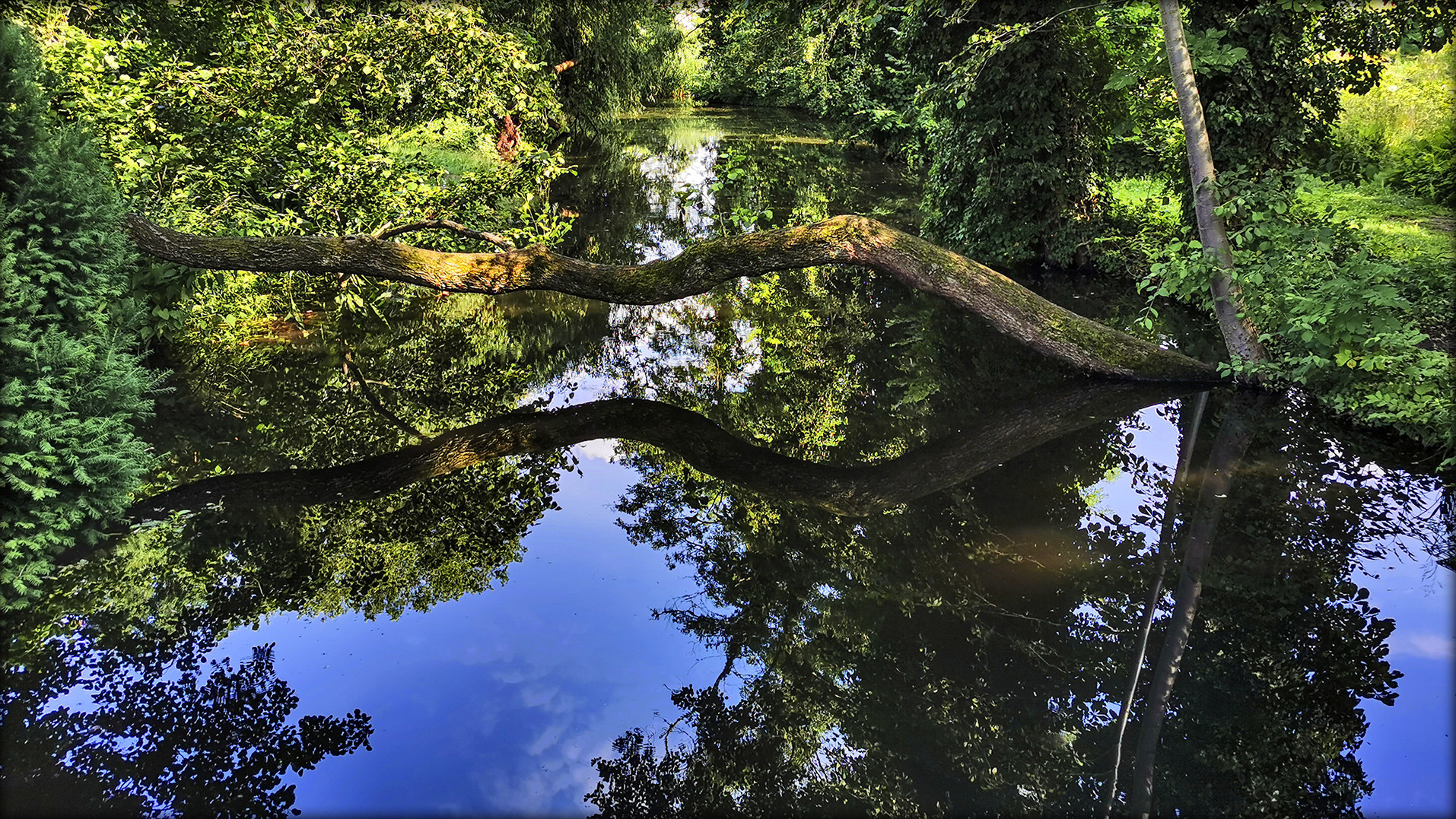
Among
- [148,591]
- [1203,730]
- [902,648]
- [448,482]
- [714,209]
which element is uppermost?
[714,209]

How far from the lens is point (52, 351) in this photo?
443 cm

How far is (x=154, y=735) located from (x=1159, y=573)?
183 inches

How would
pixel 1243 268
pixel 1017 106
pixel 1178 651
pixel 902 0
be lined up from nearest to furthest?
1. pixel 1178 651
2. pixel 1243 268
3. pixel 1017 106
4. pixel 902 0

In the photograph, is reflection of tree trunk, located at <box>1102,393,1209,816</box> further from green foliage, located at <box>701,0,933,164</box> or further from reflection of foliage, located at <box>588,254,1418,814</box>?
green foliage, located at <box>701,0,933,164</box>

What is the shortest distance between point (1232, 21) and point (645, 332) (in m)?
6.28

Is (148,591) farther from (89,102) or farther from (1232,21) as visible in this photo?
(1232,21)

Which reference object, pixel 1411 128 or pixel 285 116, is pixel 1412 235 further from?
pixel 285 116

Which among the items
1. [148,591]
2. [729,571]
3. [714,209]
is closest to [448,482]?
[148,591]

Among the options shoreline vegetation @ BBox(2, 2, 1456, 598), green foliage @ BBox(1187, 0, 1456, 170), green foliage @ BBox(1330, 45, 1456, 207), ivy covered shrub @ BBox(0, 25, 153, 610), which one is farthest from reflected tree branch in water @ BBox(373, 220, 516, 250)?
green foliage @ BBox(1330, 45, 1456, 207)

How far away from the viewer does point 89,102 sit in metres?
6.67

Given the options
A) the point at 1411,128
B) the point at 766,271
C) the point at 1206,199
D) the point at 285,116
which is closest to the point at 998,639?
the point at 766,271

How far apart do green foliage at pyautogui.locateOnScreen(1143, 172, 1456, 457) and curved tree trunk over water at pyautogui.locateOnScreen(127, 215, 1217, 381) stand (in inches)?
30.8

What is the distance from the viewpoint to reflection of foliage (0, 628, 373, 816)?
288cm

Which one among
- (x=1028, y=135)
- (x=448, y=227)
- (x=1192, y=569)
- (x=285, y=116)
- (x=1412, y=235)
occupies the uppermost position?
(x=285, y=116)
